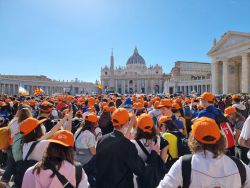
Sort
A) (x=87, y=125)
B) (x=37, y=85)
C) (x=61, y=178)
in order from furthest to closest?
(x=37, y=85)
(x=87, y=125)
(x=61, y=178)

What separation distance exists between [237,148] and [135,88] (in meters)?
125

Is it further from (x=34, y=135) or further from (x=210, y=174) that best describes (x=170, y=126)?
(x=210, y=174)

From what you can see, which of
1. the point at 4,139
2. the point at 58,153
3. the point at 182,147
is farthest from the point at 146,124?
the point at 4,139

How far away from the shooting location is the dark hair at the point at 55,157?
8.74ft

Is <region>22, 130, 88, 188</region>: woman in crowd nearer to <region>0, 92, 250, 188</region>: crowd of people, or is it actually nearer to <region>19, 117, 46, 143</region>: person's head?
<region>0, 92, 250, 188</region>: crowd of people

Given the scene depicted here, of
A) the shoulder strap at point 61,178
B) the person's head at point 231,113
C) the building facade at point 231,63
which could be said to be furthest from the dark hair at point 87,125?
the building facade at point 231,63

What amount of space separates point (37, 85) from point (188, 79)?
4773 cm

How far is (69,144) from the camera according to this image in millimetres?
2775

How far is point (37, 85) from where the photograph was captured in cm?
8569

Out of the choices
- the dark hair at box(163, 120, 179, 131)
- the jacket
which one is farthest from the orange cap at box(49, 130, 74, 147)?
the dark hair at box(163, 120, 179, 131)

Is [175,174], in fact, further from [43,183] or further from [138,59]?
[138,59]

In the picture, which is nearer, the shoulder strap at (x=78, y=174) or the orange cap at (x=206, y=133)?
the orange cap at (x=206, y=133)

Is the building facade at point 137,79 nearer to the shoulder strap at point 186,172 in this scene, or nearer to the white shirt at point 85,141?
the white shirt at point 85,141

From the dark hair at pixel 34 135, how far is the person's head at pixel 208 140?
2.11m
